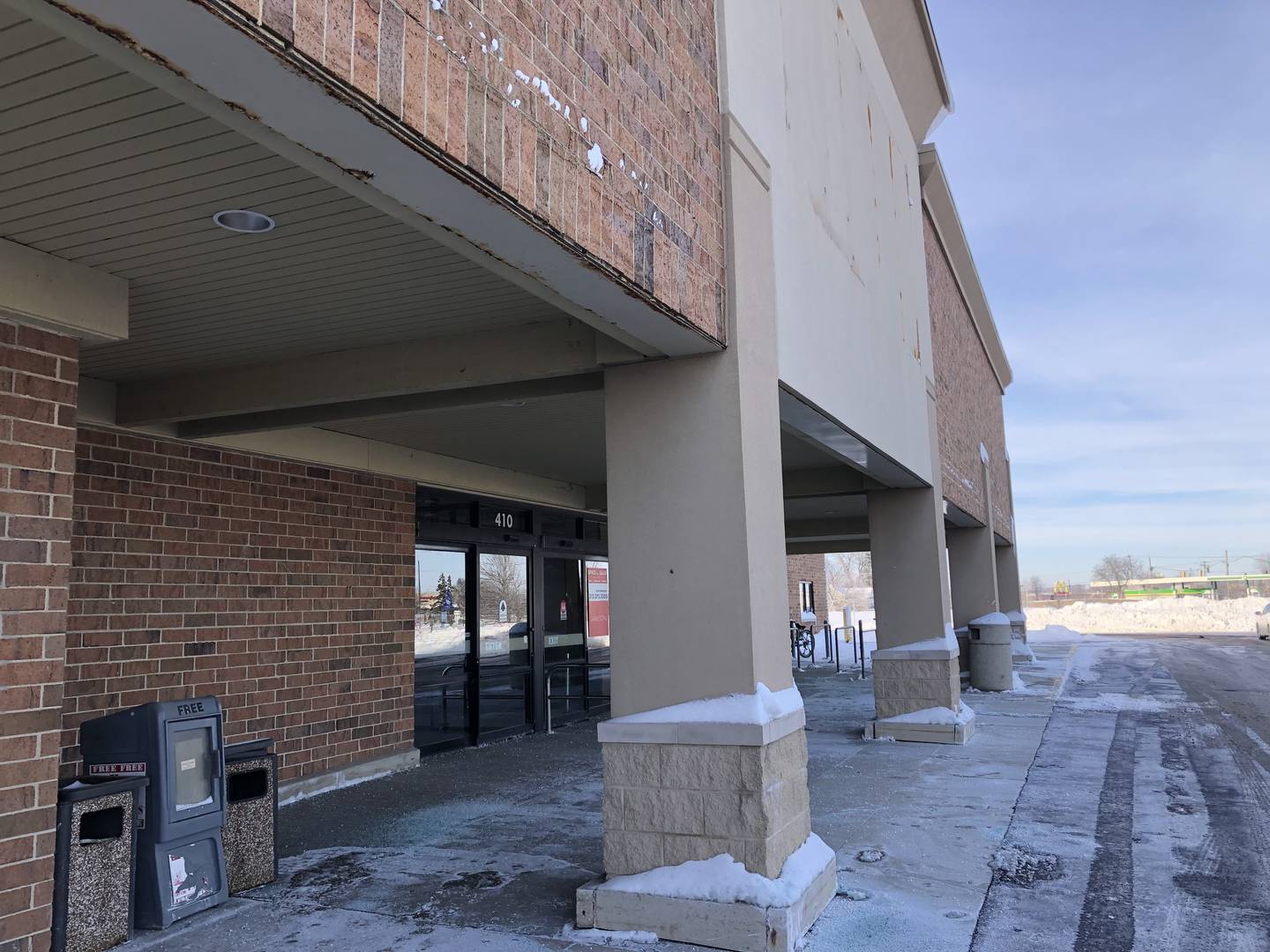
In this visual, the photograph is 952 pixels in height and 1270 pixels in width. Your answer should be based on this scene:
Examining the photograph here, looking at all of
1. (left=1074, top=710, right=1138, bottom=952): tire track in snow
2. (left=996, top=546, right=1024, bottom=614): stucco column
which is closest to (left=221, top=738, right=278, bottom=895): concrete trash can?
(left=1074, top=710, right=1138, bottom=952): tire track in snow

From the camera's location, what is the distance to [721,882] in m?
4.59

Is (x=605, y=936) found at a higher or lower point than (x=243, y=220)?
lower

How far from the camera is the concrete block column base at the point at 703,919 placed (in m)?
4.40

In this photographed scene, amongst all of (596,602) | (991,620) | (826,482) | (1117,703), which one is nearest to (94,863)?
(826,482)

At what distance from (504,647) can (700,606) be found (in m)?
7.06

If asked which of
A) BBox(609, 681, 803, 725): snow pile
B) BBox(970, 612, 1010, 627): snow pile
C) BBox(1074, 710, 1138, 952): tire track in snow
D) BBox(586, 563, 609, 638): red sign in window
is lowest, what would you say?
BBox(1074, 710, 1138, 952): tire track in snow

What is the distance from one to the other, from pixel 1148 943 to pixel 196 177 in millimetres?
5603

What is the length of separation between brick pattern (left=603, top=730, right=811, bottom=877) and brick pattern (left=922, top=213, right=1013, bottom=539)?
873 centimetres

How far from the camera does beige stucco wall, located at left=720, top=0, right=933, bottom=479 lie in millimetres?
6168

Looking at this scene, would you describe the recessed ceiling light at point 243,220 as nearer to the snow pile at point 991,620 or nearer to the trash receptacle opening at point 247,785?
the trash receptacle opening at point 247,785

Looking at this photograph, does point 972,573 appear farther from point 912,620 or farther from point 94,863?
point 94,863

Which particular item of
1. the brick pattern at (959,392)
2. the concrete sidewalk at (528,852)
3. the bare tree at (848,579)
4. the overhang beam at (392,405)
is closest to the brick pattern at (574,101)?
the overhang beam at (392,405)

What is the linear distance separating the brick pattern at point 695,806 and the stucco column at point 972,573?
1407 centimetres

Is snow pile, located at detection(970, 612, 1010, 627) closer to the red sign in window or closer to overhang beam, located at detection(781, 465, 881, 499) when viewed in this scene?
overhang beam, located at detection(781, 465, 881, 499)
